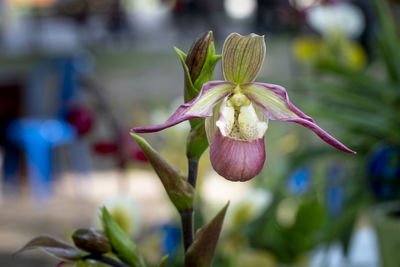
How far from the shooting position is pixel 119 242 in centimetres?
27

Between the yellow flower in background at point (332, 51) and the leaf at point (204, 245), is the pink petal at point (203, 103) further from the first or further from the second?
the yellow flower in background at point (332, 51)

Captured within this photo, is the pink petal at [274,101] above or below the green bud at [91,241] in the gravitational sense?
above

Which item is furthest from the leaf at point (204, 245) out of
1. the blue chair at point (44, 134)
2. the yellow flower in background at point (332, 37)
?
the blue chair at point (44, 134)

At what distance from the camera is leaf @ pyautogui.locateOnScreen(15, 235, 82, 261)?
249mm

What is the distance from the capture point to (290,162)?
0.82 meters

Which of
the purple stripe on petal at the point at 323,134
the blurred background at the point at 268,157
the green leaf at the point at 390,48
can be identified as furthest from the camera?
the green leaf at the point at 390,48

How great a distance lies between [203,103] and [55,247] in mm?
94

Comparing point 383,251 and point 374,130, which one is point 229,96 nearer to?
point 383,251

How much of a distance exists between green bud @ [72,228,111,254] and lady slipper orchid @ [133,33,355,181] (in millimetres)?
71

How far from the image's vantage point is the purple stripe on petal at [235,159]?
0.22 m

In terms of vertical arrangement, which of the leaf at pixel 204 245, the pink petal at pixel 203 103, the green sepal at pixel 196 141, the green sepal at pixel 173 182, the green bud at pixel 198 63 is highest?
the green bud at pixel 198 63

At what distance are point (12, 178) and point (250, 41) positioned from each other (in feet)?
11.7

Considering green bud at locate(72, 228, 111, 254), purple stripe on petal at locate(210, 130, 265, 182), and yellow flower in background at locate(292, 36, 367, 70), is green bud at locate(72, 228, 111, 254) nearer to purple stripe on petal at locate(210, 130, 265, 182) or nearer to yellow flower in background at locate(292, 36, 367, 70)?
purple stripe on petal at locate(210, 130, 265, 182)

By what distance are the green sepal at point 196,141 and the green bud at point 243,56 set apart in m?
0.03
